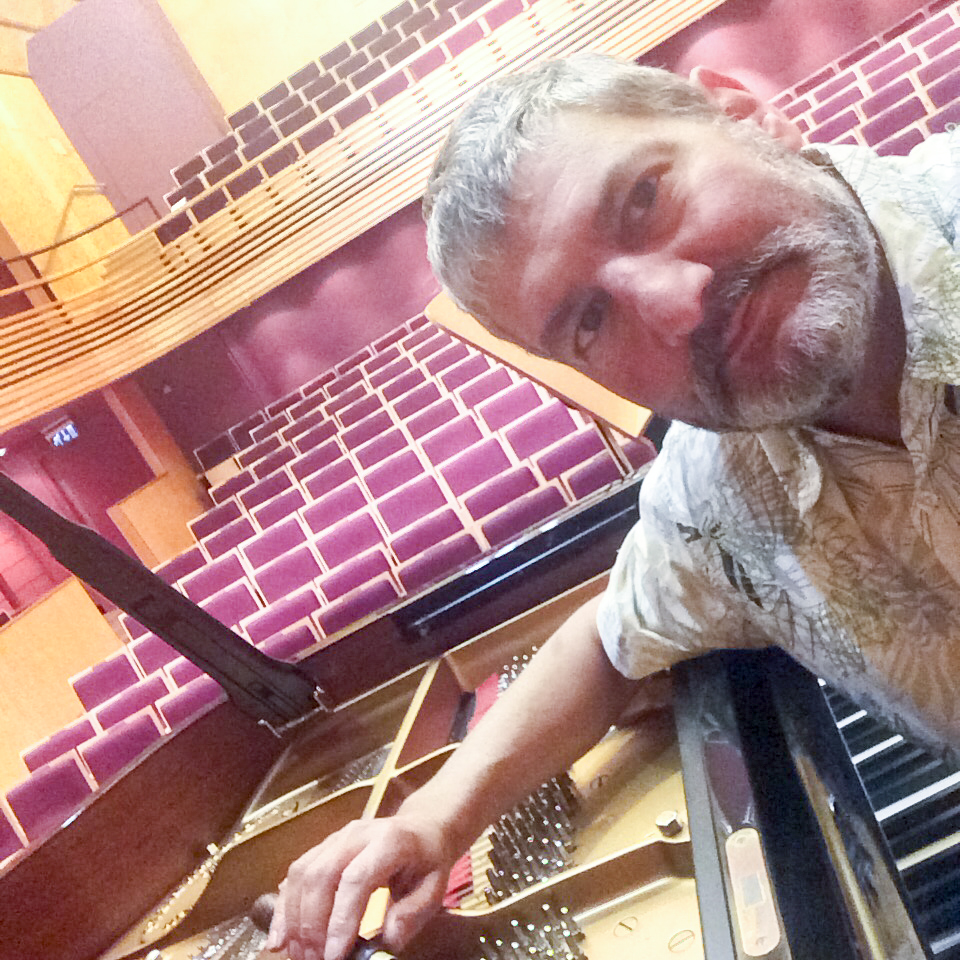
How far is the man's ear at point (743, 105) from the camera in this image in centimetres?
39

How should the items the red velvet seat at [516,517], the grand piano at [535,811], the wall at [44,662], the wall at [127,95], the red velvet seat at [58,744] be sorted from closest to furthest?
the grand piano at [535,811] → the red velvet seat at [516,517] → the red velvet seat at [58,744] → the wall at [44,662] → the wall at [127,95]

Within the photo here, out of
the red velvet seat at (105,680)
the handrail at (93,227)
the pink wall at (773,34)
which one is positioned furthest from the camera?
the pink wall at (773,34)

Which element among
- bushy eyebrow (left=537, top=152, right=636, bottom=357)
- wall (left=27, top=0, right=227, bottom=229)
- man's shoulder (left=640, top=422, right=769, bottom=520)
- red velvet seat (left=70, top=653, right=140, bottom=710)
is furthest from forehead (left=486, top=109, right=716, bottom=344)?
wall (left=27, top=0, right=227, bottom=229)

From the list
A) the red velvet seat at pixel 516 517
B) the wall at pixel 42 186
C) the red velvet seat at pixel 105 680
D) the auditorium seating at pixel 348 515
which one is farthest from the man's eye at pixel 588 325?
the wall at pixel 42 186

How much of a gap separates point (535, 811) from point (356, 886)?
0.52 ft

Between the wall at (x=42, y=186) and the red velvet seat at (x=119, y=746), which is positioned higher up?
the wall at (x=42, y=186)

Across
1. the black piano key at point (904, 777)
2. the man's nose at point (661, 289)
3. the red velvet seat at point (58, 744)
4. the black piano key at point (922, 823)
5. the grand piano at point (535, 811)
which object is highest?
the man's nose at point (661, 289)

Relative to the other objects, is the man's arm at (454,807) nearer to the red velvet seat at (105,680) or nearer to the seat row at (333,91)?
the red velvet seat at (105,680)

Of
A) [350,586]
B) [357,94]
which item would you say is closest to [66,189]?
[357,94]

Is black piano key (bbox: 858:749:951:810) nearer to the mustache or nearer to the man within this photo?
the man

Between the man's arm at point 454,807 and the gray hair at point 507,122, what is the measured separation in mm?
216

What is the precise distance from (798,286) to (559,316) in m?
0.10

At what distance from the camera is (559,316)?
389 millimetres

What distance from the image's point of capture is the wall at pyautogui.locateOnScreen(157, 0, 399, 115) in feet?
10.4
